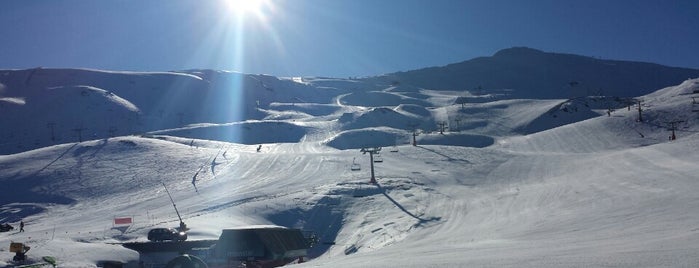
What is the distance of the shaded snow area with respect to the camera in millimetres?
20125

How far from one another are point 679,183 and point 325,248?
1847cm

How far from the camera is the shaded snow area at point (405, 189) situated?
20.1 meters

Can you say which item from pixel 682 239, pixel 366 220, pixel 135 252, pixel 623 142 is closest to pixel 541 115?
pixel 623 142

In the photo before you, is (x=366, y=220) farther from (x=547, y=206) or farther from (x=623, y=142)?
(x=623, y=142)

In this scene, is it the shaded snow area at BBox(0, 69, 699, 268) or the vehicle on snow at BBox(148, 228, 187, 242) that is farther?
the vehicle on snow at BBox(148, 228, 187, 242)

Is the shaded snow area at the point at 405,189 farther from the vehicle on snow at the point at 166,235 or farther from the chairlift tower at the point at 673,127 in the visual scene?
the vehicle on snow at the point at 166,235

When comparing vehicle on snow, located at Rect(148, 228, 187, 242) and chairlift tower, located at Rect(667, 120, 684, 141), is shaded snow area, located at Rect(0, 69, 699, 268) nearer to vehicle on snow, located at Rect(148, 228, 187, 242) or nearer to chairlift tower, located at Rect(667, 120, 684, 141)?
chairlift tower, located at Rect(667, 120, 684, 141)

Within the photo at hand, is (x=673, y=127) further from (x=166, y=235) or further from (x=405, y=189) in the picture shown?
(x=166, y=235)

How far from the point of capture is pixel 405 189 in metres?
50.2

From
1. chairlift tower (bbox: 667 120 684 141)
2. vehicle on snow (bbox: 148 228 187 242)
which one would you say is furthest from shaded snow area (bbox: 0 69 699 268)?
vehicle on snow (bbox: 148 228 187 242)

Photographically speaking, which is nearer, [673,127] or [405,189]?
[405,189]

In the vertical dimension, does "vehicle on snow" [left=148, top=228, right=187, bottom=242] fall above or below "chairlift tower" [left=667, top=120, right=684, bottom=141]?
below

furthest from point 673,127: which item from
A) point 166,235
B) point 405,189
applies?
point 166,235

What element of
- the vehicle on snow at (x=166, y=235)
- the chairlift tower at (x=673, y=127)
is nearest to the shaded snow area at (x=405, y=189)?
the chairlift tower at (x=673, y=127)
